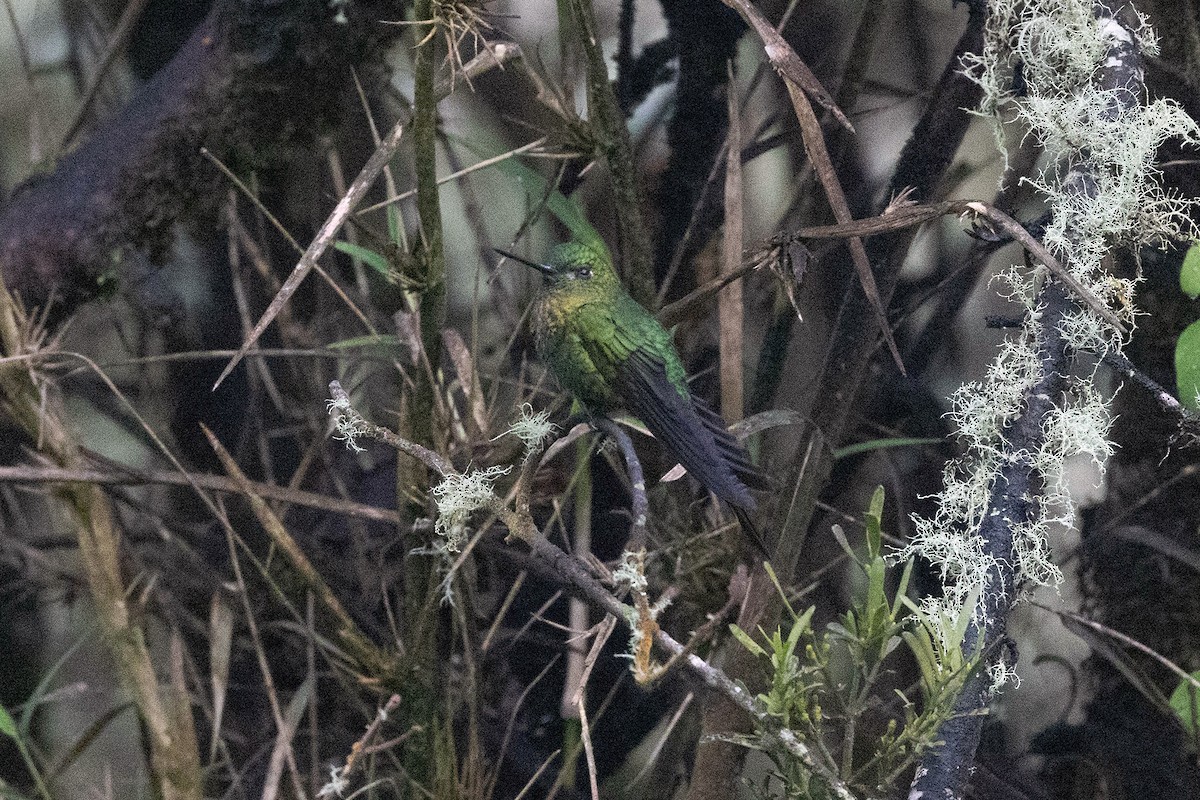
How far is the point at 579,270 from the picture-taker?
3.04 ft

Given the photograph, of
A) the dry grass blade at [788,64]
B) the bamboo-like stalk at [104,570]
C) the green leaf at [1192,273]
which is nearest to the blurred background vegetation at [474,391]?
the bamboo-like stalk at [104,570]

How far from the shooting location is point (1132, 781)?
1.19m

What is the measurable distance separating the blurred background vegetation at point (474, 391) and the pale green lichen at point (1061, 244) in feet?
0.48

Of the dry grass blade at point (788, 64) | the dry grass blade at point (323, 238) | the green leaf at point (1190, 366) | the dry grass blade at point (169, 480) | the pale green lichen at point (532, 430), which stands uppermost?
the dry grass blade at point (788, 64)

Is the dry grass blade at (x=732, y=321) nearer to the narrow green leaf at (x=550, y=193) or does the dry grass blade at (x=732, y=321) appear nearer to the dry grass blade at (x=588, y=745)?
the narrow green leaf at (x=550, y=193)

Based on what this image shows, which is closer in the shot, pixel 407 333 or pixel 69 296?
pixel 407 333

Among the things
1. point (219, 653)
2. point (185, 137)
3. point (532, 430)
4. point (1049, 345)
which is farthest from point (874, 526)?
point (185, 137)

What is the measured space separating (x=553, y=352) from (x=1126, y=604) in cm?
78

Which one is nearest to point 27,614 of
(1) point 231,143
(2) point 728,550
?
(1) point 231,143

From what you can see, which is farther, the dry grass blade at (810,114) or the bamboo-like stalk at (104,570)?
Answer: the bamboo-like stalk at (104,570)

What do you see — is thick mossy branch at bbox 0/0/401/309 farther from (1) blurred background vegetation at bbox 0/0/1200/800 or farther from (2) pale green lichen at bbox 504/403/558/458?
(2) pale green lichen at bbox 504/403/558/458

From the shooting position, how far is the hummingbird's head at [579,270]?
0.92 meters

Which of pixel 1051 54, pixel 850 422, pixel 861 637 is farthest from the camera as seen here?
pixel 850 422

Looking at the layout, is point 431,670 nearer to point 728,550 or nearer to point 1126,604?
point 728,550
